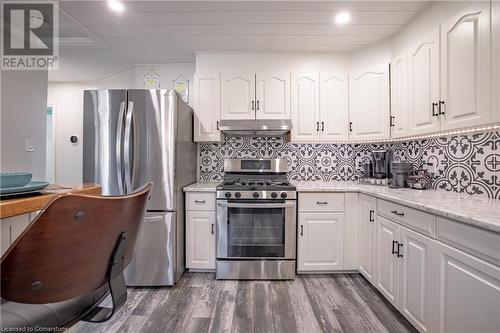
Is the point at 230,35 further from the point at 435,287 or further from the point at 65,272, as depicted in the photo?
the point at 435,287

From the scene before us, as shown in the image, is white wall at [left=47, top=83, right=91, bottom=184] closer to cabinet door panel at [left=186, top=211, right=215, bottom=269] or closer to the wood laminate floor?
cabinet door panel at [left=186, top=211, right=215, bottom=269]

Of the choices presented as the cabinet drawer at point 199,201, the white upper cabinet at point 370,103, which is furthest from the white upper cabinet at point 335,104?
the cabinet drawer at point 199,201

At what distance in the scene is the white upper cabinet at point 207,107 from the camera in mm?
2693

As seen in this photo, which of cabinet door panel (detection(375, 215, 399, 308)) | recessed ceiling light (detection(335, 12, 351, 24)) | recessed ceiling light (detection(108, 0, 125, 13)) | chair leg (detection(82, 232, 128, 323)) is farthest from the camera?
recessed ceiling light (detection(335, 12, 351, 24))

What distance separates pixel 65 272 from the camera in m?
0.61

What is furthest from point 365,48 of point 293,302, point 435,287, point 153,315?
point 153,315

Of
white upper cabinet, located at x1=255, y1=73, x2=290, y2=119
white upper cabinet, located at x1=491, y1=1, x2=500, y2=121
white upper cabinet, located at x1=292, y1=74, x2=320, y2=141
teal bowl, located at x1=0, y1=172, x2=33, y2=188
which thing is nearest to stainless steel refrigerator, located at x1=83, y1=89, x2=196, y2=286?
white upper cabinet, located at x1=255, y1=73, x2=290, y2=119

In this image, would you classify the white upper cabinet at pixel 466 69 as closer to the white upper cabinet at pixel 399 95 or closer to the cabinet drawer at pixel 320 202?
the white upper cabinet at pixel 399 95

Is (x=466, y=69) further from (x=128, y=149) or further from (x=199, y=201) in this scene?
(x=128, y=149)

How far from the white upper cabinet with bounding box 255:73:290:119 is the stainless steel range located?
88cm

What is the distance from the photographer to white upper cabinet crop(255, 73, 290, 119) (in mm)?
2688

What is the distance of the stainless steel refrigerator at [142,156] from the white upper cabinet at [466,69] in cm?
220

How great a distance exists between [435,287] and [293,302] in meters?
1.03

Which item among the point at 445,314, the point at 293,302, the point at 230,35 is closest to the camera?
the point at 445,314
